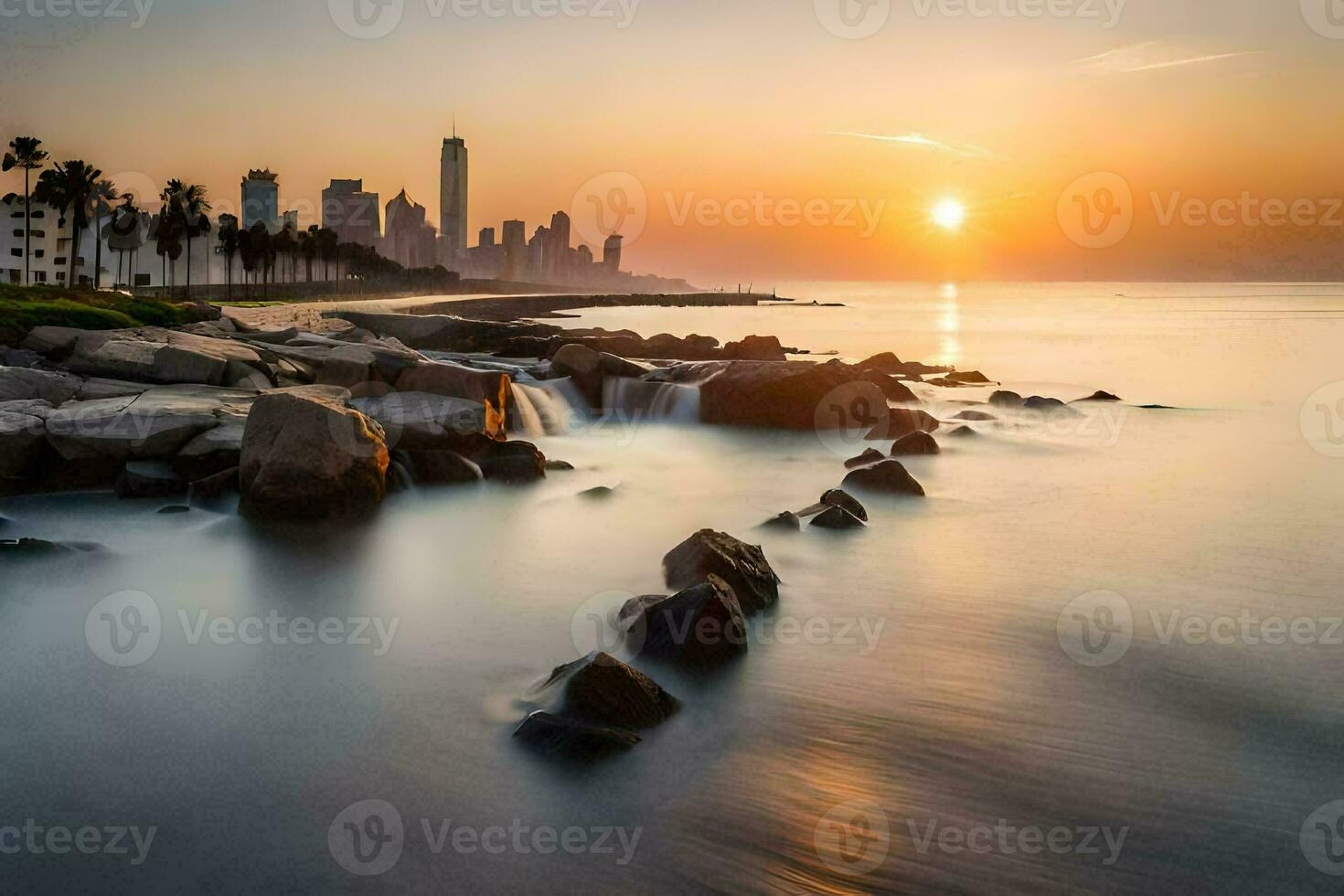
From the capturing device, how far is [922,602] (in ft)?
36.3

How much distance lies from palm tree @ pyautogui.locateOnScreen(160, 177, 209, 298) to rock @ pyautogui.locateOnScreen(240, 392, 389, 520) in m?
102

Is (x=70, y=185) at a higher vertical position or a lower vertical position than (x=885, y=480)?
higher

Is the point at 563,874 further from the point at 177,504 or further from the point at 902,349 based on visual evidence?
the point at 902,349

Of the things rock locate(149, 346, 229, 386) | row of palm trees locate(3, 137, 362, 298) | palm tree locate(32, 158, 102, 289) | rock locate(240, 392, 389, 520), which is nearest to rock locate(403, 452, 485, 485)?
rock locate(240, 392, 389, 520)

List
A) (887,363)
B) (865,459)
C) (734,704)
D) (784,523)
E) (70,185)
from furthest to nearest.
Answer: (70,185)
(887,363)
(865,459)
(784,523)
(734,704)

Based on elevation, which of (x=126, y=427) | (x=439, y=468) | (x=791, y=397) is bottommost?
(x=439, y=468)

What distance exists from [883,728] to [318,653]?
553 cm

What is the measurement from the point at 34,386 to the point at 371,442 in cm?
719

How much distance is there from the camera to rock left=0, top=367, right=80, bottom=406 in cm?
1614

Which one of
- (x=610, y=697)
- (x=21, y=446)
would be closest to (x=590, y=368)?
(x=21, y=446)

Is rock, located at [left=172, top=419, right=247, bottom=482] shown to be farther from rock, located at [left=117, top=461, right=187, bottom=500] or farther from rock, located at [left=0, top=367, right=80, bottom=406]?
rock, located at [left=0, top=367, right=80, bottom=406]

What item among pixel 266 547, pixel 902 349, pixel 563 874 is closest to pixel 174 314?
pixel 266 547

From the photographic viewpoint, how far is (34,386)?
16.5 m

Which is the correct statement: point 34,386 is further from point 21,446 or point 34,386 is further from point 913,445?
point 913,445
